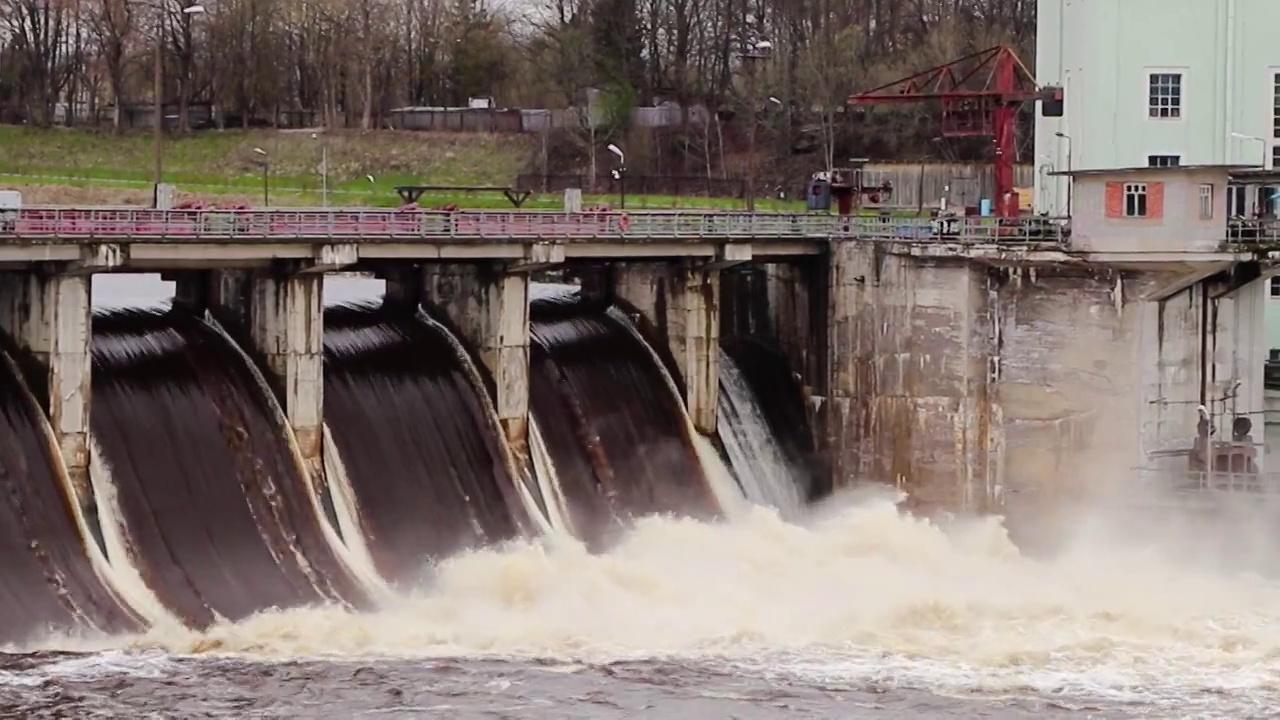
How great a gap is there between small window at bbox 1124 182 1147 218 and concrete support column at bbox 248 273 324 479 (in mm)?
21298

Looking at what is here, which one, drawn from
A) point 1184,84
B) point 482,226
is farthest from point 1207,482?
point 482,226

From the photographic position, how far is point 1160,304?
179 feet

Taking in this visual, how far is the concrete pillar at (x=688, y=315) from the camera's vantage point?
57.5 metres

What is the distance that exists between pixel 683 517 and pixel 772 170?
162 ft

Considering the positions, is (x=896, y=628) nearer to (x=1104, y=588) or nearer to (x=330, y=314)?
(x=1104, y=588)

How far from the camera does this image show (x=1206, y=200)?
53969 mm

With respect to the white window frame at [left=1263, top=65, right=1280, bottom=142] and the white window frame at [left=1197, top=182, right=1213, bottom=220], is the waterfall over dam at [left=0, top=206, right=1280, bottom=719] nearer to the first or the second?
the white window frame at [left=1197, top=182, right=1213, bottom=220]

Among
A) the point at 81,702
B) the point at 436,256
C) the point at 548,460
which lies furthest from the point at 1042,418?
the point at 81,702

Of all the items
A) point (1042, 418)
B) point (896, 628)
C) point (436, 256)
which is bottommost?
point (896, 628)

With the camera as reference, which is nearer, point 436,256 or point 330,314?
point 436,256

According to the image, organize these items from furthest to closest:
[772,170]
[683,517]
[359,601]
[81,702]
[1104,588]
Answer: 1. [772,170]
2. [683,517]
3. [1104,588]
4. [359,601]
5. [81,702]

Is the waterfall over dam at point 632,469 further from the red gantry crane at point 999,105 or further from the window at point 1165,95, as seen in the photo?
the window at point 1165,95

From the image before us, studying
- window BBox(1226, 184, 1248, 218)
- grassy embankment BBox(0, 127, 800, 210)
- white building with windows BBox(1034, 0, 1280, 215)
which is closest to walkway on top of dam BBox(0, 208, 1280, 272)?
window BBox(1226, 184, 1248, 218)

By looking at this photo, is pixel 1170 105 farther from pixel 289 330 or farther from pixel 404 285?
pixel 289 330
